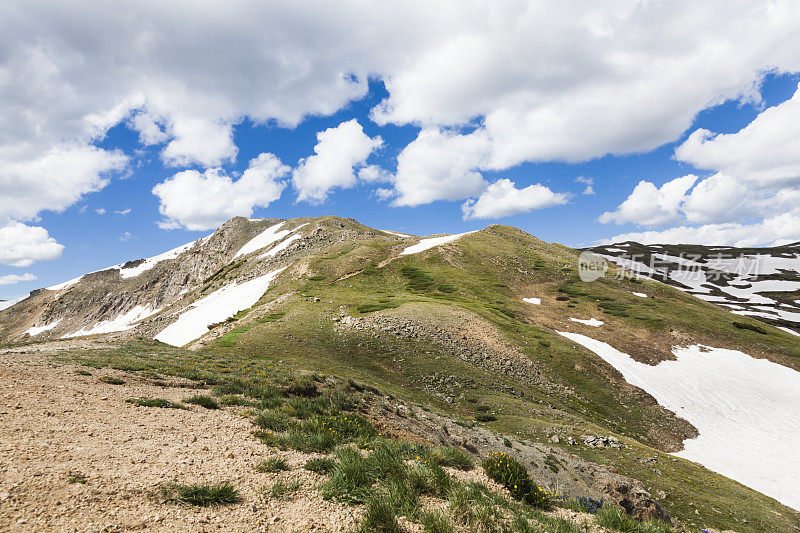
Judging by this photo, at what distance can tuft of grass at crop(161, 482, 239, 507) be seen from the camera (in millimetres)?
6738

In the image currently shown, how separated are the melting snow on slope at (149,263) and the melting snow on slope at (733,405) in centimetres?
18194

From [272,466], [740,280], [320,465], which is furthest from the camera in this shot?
[740,280]

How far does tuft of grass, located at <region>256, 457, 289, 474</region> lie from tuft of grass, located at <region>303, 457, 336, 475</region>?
22.3 inches

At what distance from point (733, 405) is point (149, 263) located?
211 metres

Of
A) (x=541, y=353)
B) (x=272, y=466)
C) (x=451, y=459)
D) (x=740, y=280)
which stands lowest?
(x=541, y=353)

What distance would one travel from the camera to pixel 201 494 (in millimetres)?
6863

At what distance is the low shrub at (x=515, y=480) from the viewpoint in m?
8.79

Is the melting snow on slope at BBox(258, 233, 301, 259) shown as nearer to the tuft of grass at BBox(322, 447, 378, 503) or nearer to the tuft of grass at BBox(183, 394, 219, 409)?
the tuft of grass at BBox(183, 394, 219, 409)

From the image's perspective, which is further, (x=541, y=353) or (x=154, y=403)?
(x=541, y=353)

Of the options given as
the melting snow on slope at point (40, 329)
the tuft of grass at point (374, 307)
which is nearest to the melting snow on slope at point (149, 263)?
the melting snow on slope at point (40, 329)

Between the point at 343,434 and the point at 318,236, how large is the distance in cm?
8167

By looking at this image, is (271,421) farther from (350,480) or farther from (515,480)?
(515,480)

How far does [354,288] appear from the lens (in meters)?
57.3

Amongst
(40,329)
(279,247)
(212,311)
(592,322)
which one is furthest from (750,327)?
(40,329)
